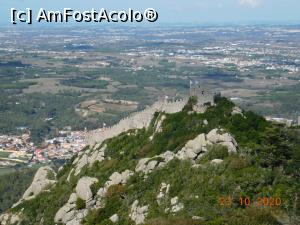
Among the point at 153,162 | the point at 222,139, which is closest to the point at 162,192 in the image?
the point at 153,162

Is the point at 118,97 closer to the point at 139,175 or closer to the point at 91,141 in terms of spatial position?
the point at 91,141

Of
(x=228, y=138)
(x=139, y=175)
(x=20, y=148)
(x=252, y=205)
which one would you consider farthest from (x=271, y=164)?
(x=20, y=148)

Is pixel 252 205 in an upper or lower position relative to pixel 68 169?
upper

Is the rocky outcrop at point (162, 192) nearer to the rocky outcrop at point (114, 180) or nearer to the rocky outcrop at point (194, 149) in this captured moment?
the rocky outcrop at point (194, 149)

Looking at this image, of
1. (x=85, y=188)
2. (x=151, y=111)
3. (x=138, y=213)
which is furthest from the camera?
(x=151, y=111)

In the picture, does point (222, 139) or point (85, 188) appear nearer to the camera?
point (222, 139)

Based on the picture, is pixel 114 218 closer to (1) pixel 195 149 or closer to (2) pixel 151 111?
(1) pixel 195 149

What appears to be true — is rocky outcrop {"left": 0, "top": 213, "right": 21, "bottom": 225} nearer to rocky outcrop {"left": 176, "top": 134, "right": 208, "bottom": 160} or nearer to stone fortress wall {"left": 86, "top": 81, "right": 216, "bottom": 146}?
stone fortress wall {"left": 86, "top": 81, "right": 216, "bottom": 146}
